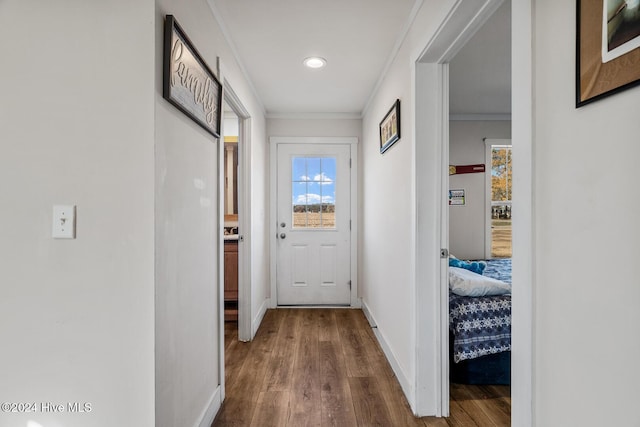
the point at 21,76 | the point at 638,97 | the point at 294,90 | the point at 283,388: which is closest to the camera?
the point at 638,97

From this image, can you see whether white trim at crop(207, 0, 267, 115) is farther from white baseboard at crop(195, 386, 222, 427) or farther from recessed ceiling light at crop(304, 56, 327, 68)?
white baseboard at crop(195, 386, 222, 427)

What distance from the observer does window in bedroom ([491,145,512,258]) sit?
4102 mm

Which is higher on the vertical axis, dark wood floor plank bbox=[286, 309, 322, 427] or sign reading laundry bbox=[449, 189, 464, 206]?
sign reading laundry bbox=[449, 189, 464, 206]

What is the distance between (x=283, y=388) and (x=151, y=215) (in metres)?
1.53

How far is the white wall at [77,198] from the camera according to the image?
45.3 inches

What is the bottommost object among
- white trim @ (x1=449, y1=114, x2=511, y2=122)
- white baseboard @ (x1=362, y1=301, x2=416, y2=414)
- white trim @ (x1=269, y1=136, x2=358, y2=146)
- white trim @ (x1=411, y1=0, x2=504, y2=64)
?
white baseboard @ (x1=362, y1=301, x2=416, y2=414)

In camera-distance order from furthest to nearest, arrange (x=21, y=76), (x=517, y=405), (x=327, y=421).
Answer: (x=327, y=421) → (x=21, y=76) → (x=517, y=405)

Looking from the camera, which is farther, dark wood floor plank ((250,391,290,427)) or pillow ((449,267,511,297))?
pillow ((449,267,511,297))

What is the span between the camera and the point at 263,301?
11.9ft

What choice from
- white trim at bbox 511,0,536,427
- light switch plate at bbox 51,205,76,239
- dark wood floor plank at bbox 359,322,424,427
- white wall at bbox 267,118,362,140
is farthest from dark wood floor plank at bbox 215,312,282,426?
white wall at bbox 267,118,362,140

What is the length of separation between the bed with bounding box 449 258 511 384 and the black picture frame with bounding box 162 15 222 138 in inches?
74.7

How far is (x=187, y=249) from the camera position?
1472 mm

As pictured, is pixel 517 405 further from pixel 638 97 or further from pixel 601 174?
pixel 638 97

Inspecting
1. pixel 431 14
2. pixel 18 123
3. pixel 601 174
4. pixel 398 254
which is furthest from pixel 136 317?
pixel 431 14
